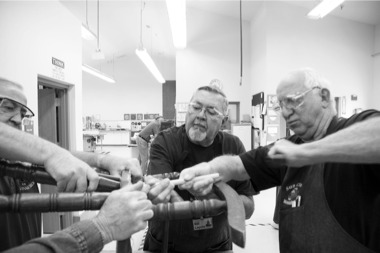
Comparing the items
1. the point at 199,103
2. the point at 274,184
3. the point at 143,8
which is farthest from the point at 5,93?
the point at 143,8

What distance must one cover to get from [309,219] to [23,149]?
4.14 feet

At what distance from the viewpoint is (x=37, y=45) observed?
123 inches

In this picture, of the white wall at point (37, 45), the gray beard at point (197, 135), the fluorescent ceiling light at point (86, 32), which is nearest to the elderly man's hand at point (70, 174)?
the gray beard at point (197, 135)

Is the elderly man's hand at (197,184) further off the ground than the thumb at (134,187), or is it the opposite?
the thumb at (134,187)

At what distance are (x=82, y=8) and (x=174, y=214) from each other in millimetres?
8683

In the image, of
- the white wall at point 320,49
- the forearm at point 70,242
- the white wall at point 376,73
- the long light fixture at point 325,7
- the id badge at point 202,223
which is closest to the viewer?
the forearm at point 70,242

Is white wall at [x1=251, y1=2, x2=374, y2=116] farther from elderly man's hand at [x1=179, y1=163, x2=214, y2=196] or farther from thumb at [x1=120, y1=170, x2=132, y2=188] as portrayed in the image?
thumb at [x1=120, y1=170, x2=132, y2=188]

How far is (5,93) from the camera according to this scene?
1.54 m

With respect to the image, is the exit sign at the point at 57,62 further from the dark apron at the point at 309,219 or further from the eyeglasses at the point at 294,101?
the dark apron at the point at 309,219

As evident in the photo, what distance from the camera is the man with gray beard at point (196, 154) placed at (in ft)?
5.10

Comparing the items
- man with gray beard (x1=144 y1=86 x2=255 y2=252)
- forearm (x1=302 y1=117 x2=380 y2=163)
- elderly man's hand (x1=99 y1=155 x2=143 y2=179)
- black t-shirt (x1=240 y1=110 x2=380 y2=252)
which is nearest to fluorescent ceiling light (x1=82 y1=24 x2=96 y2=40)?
man with gray beard (x1=144 y1=86 x2=255 y2=252)

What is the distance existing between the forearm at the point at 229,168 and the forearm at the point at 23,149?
777 millimetres

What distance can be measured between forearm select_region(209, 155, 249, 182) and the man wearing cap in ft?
1.37

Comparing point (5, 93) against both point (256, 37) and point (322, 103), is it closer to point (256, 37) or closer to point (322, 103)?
point (322, 103)
